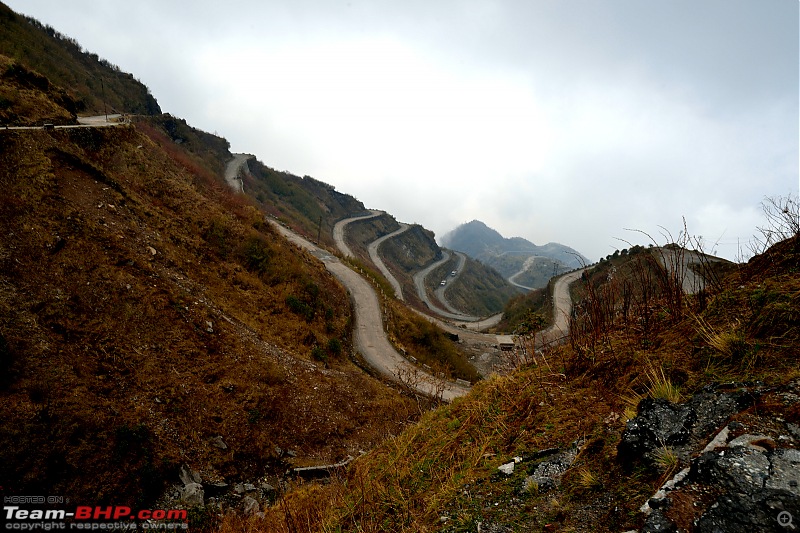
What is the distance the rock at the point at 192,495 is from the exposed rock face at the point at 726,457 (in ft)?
35.9

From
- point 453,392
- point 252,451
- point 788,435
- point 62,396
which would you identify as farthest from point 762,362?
point 453,392

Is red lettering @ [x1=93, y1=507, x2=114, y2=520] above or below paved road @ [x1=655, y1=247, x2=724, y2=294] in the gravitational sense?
below

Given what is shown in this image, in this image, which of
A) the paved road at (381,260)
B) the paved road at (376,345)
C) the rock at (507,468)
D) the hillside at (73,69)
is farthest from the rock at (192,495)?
the paved road at (381,260)

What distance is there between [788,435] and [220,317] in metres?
17.5

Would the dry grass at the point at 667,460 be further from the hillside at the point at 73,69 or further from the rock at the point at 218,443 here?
the hillside at the point at 73,69

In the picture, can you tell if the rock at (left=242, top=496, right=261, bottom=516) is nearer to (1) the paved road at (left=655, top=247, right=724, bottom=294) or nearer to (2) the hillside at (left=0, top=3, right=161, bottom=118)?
(1) the paved road at (left=655, top=247, right=724, bottom=294)

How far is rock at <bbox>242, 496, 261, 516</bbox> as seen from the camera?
9302mm

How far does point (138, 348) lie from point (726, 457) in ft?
49.5

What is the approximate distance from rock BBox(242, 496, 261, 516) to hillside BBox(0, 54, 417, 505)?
3.28ft

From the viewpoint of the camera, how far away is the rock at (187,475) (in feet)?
33.5

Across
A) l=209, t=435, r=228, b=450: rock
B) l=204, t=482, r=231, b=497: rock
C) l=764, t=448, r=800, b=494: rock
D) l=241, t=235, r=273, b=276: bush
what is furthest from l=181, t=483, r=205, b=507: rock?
l=241, t=235, r=273, b=276: bush

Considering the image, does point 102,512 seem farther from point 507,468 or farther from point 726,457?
point 726,457

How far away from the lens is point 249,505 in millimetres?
10008

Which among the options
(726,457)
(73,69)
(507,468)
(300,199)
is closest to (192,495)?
(507,468)
